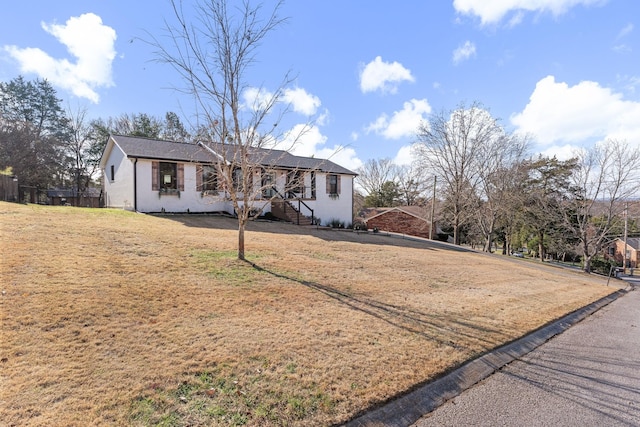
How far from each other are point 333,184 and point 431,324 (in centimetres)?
1970

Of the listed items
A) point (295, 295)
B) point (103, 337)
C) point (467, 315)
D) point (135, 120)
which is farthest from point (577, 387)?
point (135, 120)

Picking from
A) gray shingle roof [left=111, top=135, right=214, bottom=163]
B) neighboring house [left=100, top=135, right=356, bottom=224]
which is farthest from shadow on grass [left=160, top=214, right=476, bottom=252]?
gray shingle roof [left=111, top=135, right=214, bottom=163]

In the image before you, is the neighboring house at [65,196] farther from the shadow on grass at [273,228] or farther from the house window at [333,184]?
the house window at [333,184]

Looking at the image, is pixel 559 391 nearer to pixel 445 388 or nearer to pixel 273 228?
pixel 445 388

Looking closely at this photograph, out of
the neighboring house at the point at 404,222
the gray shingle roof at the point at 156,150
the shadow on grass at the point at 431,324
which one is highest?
the gray shingle roof at the point at 156,150

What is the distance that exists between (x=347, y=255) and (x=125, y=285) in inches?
281

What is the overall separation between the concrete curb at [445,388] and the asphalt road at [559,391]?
8 cm

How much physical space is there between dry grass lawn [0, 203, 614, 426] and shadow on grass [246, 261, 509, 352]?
0.12 ft

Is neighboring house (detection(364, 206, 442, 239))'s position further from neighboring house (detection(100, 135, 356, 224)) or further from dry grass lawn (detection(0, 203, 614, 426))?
dry grass lawn (detection(0, 203, 614, 426))

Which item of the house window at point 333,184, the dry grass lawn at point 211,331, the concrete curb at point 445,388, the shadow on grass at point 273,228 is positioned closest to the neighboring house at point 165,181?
the shadow on grass at point 273,228

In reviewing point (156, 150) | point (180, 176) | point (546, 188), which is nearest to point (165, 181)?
point (180, 176)

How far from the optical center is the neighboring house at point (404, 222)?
33.6m

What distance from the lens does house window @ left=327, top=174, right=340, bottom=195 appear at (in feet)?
80.5

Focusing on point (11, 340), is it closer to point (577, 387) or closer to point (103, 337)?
point (103, 337)
